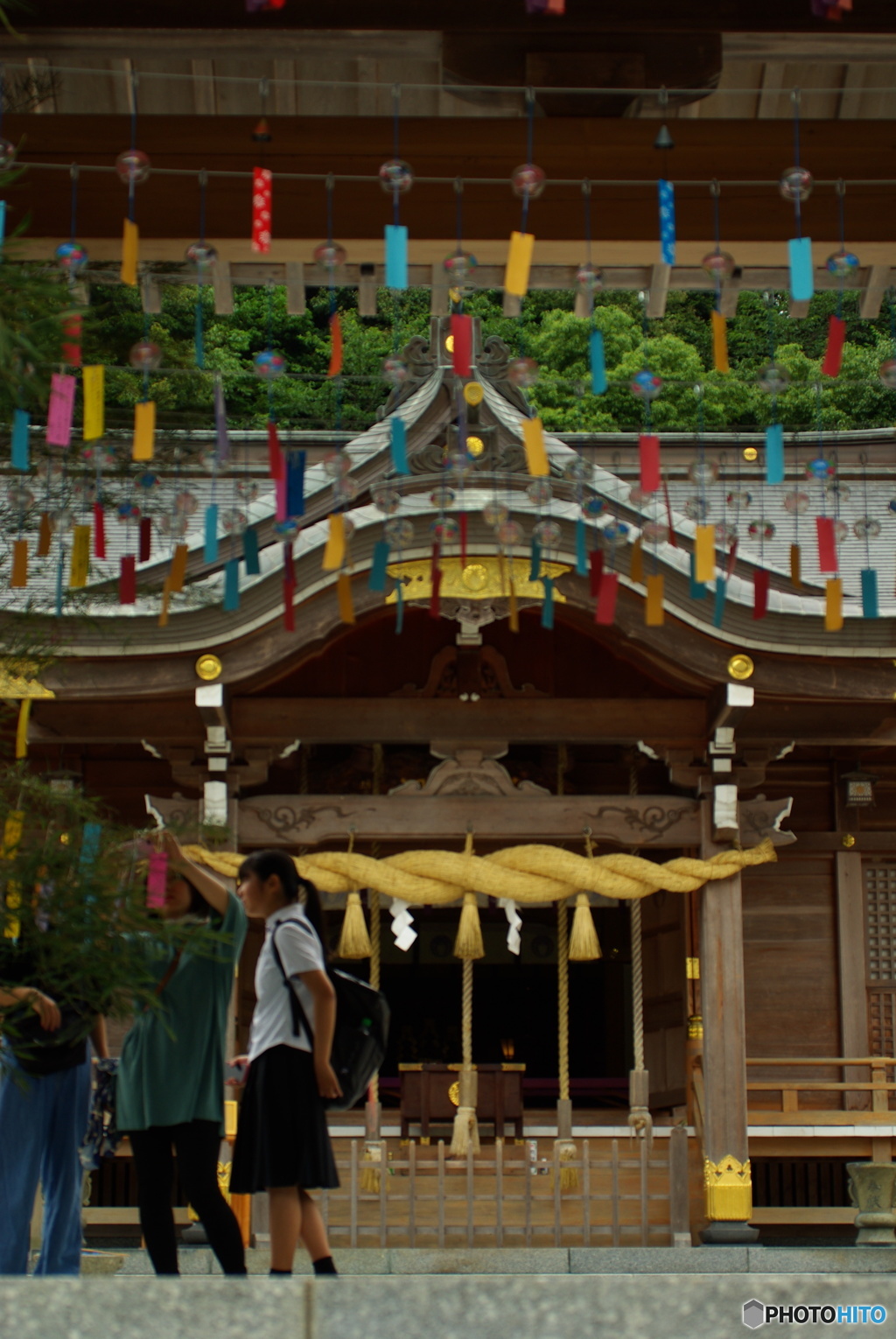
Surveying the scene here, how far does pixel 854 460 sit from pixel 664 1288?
12.4 m

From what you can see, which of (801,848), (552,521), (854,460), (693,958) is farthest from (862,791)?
(854,460)

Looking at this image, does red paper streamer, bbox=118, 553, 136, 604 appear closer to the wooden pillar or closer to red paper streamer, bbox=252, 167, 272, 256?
red paper streamer, bbox=252, 167, 272, 256

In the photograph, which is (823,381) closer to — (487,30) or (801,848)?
(801,848)

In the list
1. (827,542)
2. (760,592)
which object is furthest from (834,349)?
(760,592)

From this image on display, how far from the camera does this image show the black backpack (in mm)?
4590

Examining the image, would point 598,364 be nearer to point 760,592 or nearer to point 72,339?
point 72,339

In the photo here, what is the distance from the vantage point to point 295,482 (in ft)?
18.7

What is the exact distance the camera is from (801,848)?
1071 cm

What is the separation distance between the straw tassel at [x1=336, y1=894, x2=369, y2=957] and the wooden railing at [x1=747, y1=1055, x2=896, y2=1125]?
101 inches

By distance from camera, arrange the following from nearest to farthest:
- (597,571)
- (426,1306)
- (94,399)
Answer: (426,1306)
(94,399)
(597,571)

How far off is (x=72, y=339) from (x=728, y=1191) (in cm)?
661

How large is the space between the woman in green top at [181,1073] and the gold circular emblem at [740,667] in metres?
4.93

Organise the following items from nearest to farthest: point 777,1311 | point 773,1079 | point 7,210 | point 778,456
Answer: point 777,1311
point 7,210
point 778,456
point 773,1079

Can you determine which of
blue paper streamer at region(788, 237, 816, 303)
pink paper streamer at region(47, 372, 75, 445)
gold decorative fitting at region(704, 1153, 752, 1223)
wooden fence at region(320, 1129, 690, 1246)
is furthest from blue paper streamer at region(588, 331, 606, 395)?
gold decorative fitting at region(704, 1153, 752, 1223)
